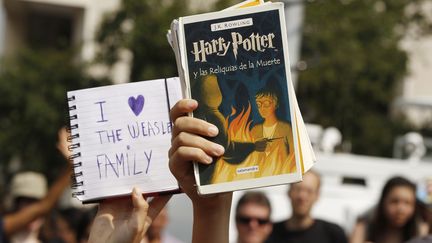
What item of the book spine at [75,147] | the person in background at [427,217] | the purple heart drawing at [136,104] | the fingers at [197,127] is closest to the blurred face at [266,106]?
the fingers at [197,127]

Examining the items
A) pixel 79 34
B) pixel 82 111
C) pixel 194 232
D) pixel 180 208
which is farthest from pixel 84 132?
pixel 79 34

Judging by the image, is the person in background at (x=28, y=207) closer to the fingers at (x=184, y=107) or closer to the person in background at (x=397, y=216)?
the person in background at (x=397, y=216)

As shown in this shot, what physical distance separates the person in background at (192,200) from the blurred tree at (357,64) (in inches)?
594

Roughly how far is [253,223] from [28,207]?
52.1 inches

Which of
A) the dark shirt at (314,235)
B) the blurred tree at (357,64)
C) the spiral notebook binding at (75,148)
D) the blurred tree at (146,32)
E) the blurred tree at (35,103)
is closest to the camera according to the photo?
the spiral notebook binding at (75,148)

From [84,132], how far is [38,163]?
18.4m

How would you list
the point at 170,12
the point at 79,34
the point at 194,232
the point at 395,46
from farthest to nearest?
the point at 79,34, the point at 395,46, the point at 170,12, the point at 194,232

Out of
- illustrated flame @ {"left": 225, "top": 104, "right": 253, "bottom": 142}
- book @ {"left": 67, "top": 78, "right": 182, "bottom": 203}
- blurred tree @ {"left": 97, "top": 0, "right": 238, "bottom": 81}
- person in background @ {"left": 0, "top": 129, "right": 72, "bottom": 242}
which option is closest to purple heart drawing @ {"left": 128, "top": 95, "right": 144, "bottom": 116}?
book @ {"left": 67, "top": 78, "right": 182, "bottom": 203}

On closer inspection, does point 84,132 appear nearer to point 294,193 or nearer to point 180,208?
point 294,193

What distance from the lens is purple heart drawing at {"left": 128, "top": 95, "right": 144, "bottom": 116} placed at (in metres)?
2.57

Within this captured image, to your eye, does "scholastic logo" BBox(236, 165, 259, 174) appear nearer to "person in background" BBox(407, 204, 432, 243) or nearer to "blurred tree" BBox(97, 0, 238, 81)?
"person in background" BBox(407, 204, 432, 243)

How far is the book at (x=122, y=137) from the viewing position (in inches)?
101

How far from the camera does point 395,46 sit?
74.9 ft

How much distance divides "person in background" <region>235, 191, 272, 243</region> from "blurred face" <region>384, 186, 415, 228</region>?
70cm
